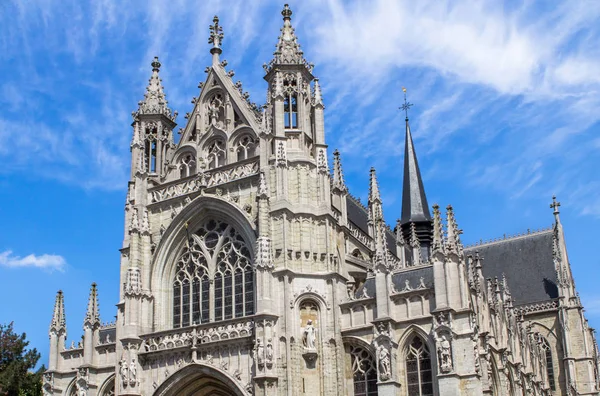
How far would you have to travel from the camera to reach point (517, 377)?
32969 millimetres

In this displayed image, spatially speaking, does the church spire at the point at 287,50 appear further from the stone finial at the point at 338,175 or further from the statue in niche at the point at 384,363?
the statue in niche at the point at 384,363

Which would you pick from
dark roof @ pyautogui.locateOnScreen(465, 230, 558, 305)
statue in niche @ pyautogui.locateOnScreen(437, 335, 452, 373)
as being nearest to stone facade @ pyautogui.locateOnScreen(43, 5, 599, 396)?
statue in niche @ pyautogui.locateOnScreen(437, 335, 452, 373)

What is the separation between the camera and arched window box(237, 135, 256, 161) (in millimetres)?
31266

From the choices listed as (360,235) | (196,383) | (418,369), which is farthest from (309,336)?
(360,235)

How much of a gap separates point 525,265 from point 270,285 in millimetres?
23543

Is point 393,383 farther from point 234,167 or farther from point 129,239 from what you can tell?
point 129,239

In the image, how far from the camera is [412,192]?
144 ft

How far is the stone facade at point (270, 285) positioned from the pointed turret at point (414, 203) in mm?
5241

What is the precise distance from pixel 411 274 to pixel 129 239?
38.0 feet

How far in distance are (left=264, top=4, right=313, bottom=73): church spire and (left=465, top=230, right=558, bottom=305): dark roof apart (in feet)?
61.9

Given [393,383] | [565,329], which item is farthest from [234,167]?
[565,329]

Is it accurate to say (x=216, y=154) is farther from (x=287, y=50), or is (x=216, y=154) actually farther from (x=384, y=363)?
(x=384, y=363)

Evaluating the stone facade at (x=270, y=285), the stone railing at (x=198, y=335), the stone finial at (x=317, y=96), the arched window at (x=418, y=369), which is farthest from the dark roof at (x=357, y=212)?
Result: the arched window at (x=418, y=369)

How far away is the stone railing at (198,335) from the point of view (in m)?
27.4
